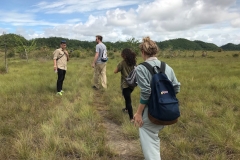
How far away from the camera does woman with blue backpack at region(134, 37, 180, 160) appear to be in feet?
7.95

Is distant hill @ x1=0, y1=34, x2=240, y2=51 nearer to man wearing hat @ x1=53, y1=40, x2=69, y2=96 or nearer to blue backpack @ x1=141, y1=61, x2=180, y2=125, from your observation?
man wearing hat @ x1=53, y1=40, x2=69, y2=96

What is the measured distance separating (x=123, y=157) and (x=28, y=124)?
2.30 m

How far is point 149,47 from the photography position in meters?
2.52

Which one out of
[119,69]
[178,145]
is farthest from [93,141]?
[119,69]

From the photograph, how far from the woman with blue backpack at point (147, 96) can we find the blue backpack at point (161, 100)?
4 cm

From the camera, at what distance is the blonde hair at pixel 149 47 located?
2516 millimetres

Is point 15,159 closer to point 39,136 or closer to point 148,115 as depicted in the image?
point 39,136

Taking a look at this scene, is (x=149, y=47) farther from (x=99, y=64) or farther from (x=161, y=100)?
(x=99, y=64)

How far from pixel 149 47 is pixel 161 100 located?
647 mm

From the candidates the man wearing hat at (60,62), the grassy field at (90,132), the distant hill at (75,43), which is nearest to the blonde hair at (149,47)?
the grassy field at (90,132)

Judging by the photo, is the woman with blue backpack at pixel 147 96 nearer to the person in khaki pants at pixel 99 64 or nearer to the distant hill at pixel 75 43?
the person in khaki pants at pixel 99 64

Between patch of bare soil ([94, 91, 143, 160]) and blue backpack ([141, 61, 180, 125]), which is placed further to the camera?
patch of bare soil ([94, 91, 143, 160])

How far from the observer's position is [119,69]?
4.91 m

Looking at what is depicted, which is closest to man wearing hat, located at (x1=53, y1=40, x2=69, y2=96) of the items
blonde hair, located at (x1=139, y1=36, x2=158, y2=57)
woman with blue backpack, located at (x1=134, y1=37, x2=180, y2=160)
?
woman with blue backpack, located at (x1=134, y1=37, x2=180, y2=160)
